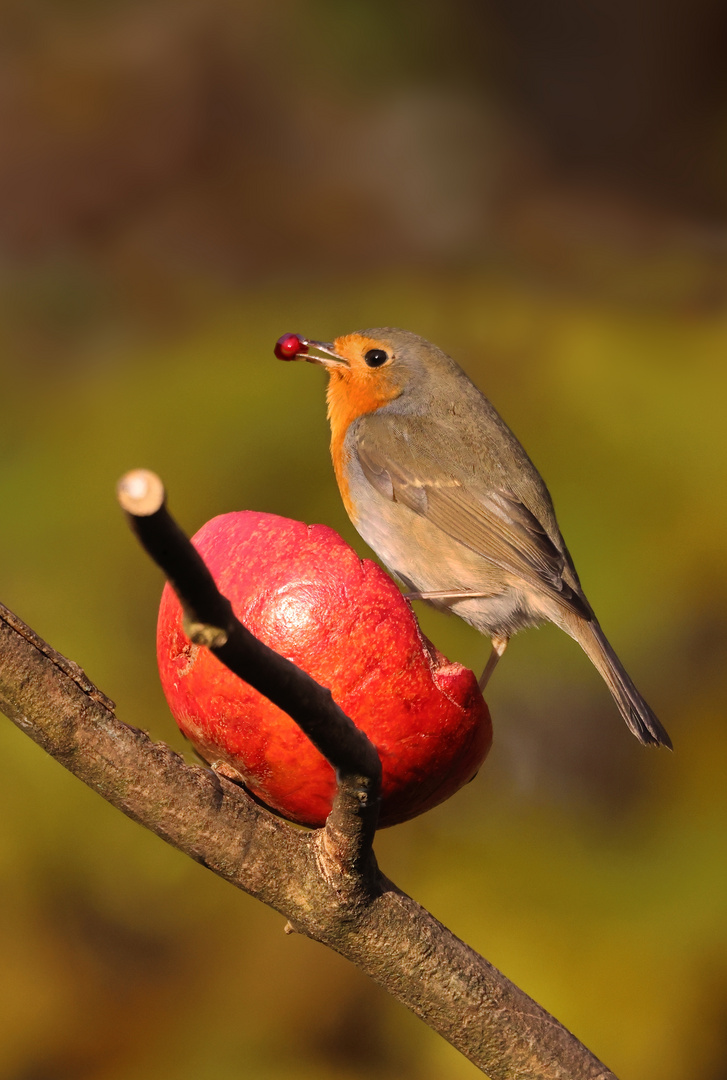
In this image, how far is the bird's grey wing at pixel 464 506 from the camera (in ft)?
8.96

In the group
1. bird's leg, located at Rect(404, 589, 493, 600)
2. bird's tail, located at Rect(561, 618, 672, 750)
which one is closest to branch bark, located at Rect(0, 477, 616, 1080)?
bird's tail, located at Rect(561, 618, 672, 750)

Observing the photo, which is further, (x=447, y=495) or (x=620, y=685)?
(x=447, y=495)

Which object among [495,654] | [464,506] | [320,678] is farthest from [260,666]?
[464,506]

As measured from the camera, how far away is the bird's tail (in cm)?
244

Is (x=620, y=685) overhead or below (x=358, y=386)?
below

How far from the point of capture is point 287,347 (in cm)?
282

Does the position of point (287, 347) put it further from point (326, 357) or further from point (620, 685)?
point (620, 685)

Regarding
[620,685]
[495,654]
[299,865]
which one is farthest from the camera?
[495,654]

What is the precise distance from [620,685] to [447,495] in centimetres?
65

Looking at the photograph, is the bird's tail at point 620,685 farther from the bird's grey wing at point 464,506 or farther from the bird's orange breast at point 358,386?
the bird's orange breast at point 358,386

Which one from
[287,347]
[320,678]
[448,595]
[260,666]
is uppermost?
[287,347]

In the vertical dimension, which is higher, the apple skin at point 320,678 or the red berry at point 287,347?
the red berry at point 287,347

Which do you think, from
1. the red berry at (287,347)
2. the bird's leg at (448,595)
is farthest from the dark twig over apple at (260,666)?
the red berry at (287,347)

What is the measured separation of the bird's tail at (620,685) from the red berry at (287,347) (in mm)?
963
